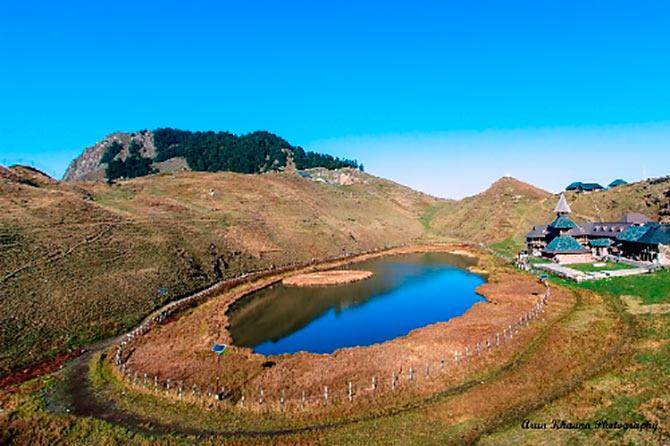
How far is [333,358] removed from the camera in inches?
1267

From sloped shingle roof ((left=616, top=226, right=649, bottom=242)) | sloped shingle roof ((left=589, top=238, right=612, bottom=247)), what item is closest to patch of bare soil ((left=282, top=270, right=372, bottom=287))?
sloped shingle roof ((left=589, top=238, right=612, bottom=247))

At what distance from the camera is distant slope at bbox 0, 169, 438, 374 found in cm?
3800

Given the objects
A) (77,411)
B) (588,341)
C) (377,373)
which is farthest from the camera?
(588,341)

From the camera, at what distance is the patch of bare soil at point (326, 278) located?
205 ft

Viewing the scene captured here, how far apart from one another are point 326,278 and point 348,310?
1683cm

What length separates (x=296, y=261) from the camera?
250ft

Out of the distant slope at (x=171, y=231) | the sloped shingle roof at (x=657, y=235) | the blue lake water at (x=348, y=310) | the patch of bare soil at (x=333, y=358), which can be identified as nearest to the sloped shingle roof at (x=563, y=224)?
the sloped shingle roof at (x=657, y=235)

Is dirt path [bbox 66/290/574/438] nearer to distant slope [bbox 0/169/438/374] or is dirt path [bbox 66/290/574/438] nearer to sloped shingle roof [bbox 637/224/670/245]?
distant slope [bbox 0/169/438/374]

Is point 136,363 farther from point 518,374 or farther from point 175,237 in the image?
point 175,237

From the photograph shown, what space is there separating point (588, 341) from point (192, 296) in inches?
1705

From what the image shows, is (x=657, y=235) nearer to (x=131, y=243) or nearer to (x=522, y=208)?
(x=522, y=208)

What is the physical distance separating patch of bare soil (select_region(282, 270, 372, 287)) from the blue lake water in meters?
2.01

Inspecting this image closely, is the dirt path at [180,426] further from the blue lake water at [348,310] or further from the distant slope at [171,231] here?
the blue lake water at [348,310]

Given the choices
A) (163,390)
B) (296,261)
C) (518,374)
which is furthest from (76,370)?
(296,261)
